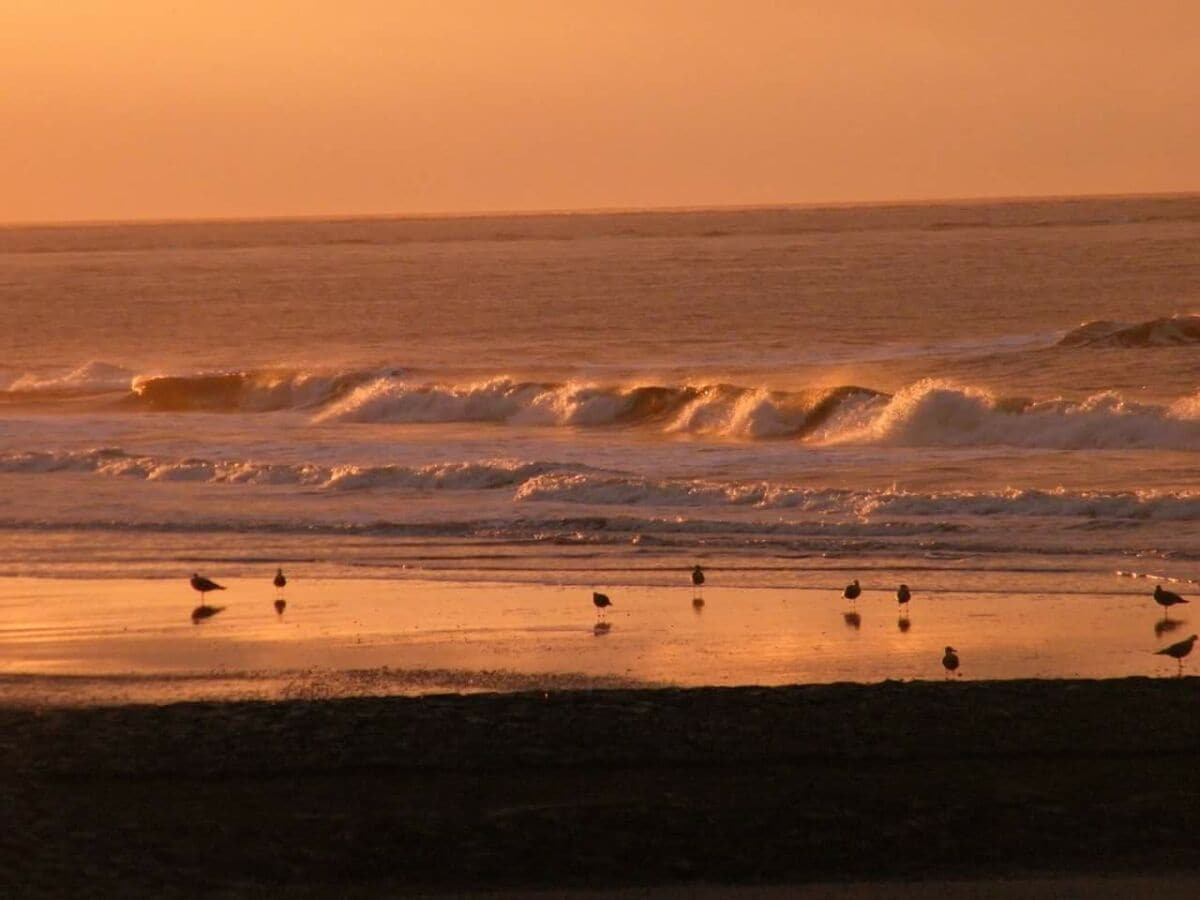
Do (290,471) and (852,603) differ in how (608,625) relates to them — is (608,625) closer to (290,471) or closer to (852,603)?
(852,603)

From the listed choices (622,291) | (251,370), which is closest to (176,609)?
(251,370)

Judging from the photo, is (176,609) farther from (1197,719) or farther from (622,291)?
(622,291)

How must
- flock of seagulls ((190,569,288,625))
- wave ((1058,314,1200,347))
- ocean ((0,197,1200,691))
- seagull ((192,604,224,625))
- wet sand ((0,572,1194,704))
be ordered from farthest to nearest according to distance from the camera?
1. wave ((1058,314,1200,347))
2. ocean ((0,197,1200,691))
3. flock of seagulls ((190,569,288,625))
4. seagull ((192,604,224,625))
5. wet sand ((0,572,1194,704))

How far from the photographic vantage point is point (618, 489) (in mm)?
23047

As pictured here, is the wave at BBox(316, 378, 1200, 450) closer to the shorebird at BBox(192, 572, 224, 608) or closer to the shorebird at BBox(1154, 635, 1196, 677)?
the shorebird at BBox(1154, 635, 1196, 677)

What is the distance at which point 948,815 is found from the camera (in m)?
9.35

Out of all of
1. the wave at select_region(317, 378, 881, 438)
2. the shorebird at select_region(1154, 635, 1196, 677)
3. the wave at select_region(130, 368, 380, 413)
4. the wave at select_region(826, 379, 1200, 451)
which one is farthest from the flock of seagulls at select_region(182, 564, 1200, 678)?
the wave at select_region(130, 368, 380, 413)

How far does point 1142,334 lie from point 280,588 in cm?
3170

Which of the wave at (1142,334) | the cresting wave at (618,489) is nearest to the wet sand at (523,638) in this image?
the cresting wave at (618,489)

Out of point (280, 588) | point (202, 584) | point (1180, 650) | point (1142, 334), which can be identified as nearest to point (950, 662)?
point (1180, 650)

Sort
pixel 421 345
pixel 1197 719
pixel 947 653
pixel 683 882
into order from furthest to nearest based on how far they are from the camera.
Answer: pixel 421 345 < pixel 947 653 < pixel 1197 719 < pixel 683 882

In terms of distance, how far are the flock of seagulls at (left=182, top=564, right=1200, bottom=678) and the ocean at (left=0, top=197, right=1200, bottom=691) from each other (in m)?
0.78

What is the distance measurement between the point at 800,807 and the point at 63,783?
381cm

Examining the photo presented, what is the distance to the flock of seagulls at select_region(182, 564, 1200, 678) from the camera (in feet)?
42.1
